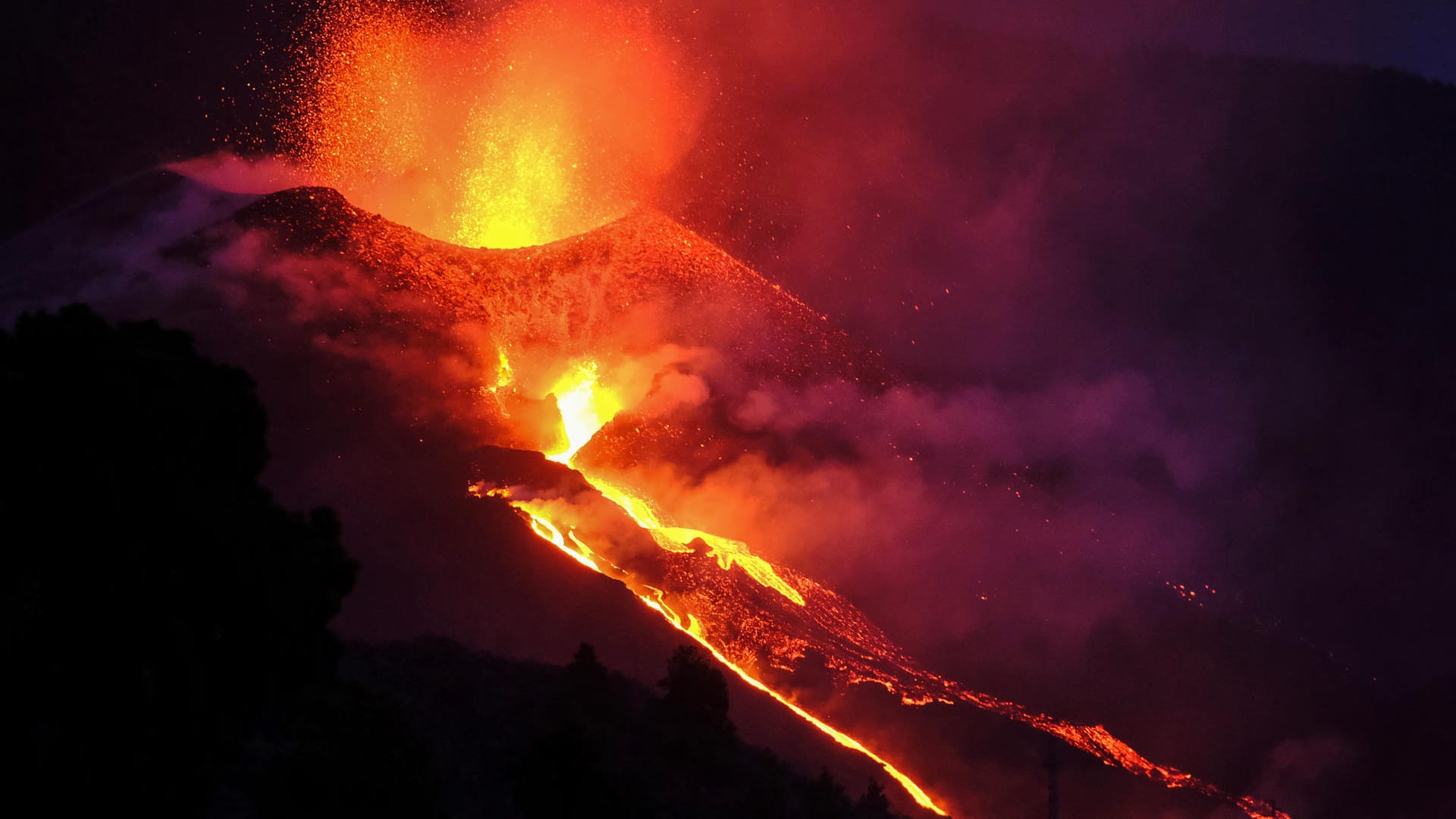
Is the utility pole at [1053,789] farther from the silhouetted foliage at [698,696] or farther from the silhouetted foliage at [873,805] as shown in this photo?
the silhouetted foliage at [698,696]

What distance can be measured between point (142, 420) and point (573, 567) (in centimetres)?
1446

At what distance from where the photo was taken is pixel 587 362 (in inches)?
1480

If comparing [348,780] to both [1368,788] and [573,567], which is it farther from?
[1368,788]

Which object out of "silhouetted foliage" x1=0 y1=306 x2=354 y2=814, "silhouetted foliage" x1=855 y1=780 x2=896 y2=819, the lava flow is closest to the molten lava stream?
the lava flow

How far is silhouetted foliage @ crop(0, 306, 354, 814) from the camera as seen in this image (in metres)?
10.5

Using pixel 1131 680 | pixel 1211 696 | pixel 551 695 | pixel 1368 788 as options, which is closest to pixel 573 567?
pixel 551 695

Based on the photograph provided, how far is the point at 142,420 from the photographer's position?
10.8m

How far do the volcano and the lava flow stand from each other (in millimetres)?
72

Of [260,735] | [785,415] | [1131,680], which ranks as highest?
[785,415]

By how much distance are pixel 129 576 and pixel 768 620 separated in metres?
18.9

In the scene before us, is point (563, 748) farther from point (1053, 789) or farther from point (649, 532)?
point (1053, 789)

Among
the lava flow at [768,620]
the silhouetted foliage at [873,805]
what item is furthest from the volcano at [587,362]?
the silhouetted foliage at [873,805]

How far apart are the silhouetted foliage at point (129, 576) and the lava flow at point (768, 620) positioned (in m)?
14.5

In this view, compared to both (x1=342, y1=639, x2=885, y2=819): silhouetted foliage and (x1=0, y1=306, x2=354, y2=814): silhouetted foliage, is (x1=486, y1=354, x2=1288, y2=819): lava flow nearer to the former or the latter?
(x1=342, y1=639, x2=885, y2=819): silhouetted foliage
